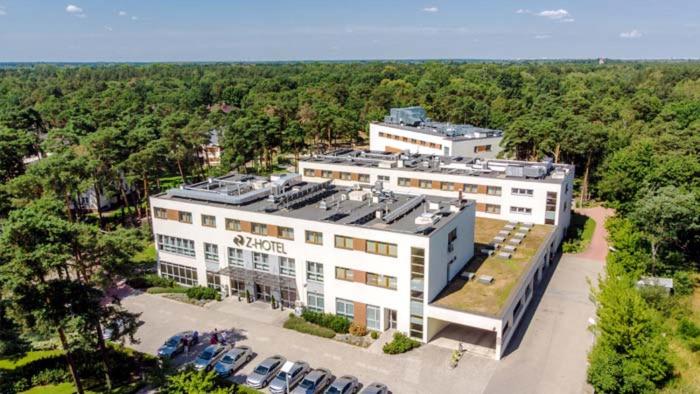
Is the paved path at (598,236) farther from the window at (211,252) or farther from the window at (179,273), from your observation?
the window at (179,273)

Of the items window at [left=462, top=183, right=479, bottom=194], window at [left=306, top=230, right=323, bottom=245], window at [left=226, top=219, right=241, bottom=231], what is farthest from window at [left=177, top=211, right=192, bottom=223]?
window at [left=462, top=183, right=479, bottom=194]

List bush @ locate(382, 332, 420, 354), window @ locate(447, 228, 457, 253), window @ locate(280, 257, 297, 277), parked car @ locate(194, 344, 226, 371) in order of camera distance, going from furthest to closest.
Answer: window @ locate(280, 257, 297, 277)
window @ locate(447, 228, 457, 253)
bush @ locate(382, 332, 420, 354)
parked car @ locate(194, 344, 226, 371)

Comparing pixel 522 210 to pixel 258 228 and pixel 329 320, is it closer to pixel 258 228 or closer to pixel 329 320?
pixel 329 320

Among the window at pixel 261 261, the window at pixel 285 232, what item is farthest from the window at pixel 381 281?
the window at pixel 261 261

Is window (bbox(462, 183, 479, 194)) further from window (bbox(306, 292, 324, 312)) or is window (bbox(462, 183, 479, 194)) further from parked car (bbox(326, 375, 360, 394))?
parked car (bbox(326, 375, 360, 394))

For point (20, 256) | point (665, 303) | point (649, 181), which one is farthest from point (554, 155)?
point (20, 256)

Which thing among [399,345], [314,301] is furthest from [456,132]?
[399,345]

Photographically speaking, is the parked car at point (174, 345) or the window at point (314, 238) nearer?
the parked car at point (174, 345)
